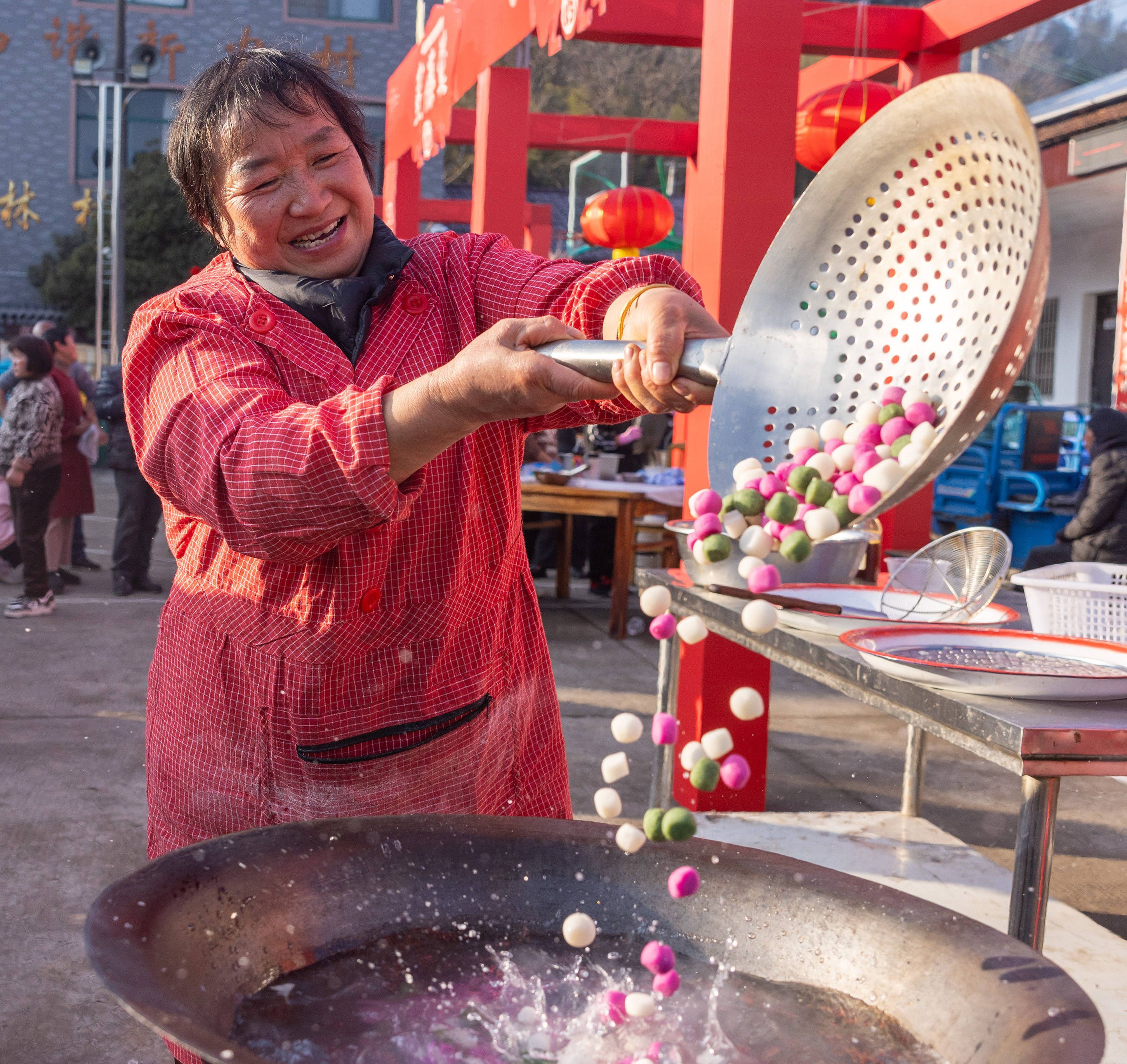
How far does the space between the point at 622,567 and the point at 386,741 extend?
5.44 meters

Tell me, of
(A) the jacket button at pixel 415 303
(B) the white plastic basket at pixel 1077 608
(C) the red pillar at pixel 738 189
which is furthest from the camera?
(C) the red pillar at pixel 738 189

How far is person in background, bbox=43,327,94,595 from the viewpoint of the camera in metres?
7.54

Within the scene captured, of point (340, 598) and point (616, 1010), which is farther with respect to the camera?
point (340, 598)

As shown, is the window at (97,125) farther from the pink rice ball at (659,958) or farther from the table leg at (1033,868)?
the pink rice ball at (659,958)

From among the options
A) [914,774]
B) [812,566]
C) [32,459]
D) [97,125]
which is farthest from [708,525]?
[97,125]

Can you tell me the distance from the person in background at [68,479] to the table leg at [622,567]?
352 cm

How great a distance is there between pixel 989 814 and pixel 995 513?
6.19 m

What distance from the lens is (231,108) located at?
1516mm

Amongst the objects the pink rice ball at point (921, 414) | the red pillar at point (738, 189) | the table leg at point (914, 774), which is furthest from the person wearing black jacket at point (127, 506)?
the pink rice ball at point (921, 414)

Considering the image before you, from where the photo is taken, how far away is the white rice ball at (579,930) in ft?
4.40

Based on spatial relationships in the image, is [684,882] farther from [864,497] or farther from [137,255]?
[137,255]

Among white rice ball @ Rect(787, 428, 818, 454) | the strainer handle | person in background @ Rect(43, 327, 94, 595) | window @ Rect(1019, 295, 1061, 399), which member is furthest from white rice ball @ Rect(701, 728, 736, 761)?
window @ Rect(1019, 295, 1061, 399)

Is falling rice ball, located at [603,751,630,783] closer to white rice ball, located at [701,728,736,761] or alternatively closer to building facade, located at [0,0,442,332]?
white rice ball, located at [701,728,736,761]

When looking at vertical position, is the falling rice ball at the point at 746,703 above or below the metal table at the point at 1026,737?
above
